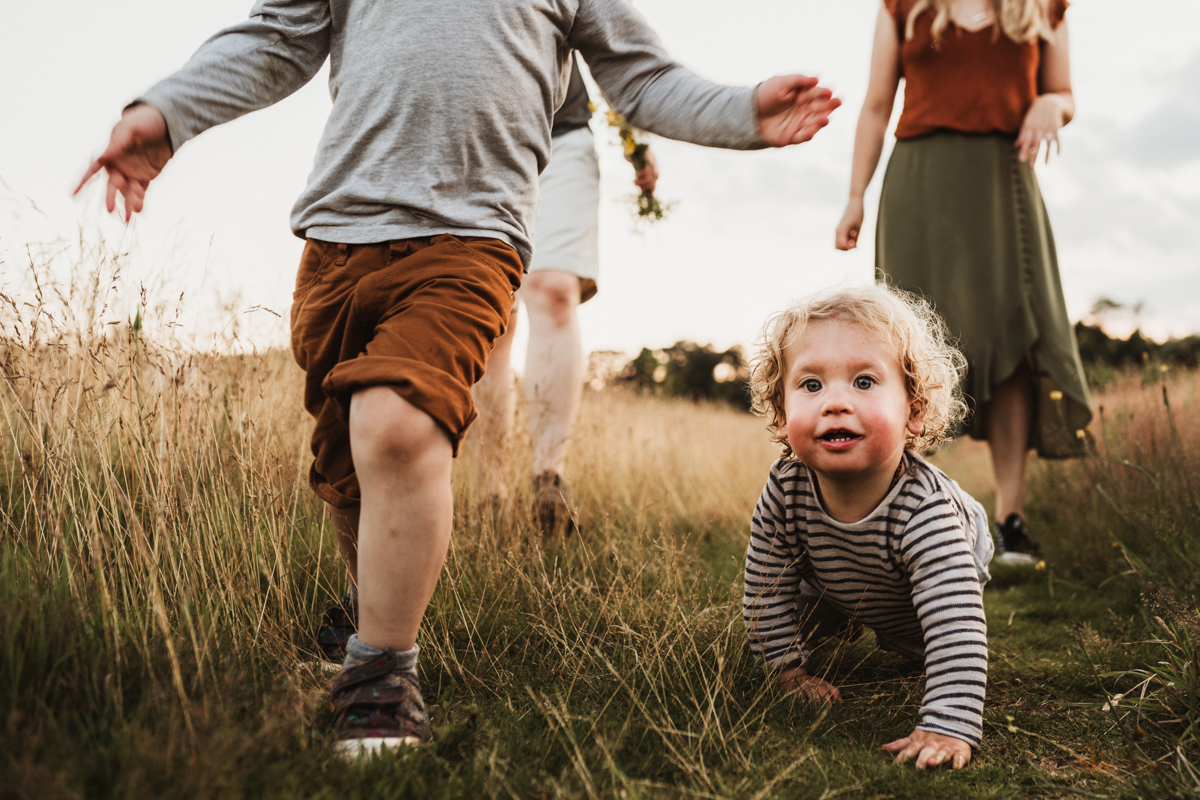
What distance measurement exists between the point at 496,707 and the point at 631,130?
2.61m

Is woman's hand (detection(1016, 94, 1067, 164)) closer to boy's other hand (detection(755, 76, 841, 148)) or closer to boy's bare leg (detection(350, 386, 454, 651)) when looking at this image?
boy's other hand (detection(755, 76, 841, 148))

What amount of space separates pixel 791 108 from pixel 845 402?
2.20 ft

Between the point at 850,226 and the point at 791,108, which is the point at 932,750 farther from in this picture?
the point at 850,226

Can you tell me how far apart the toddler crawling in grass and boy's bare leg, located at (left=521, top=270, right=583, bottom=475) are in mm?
1220

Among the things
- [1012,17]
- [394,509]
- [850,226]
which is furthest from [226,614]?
[1012,17]

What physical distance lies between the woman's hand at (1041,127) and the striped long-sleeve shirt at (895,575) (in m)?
1.63

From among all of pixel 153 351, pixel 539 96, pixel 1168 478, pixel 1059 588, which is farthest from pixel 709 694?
pixel 1168 478

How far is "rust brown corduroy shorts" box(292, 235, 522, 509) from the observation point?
59.6 inches

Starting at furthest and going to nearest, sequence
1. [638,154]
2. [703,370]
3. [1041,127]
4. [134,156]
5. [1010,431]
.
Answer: [703,370] < [638,154] < [1010,431] < [1041,127] < [134,156]

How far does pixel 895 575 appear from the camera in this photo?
6.23ft

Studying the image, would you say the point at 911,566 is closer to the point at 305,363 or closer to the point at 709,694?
the point at 709,694

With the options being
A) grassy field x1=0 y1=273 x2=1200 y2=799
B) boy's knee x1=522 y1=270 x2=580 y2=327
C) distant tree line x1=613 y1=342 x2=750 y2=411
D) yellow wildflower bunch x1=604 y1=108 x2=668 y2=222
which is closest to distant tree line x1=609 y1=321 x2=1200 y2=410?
distant tree line x1=613 y1=342 x2=750 y2=411

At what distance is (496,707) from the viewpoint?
173 centimetres

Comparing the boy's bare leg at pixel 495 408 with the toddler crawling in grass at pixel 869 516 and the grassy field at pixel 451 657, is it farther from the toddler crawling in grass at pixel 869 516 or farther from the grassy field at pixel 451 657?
the toddler crawling in grass at pixel 869 516
